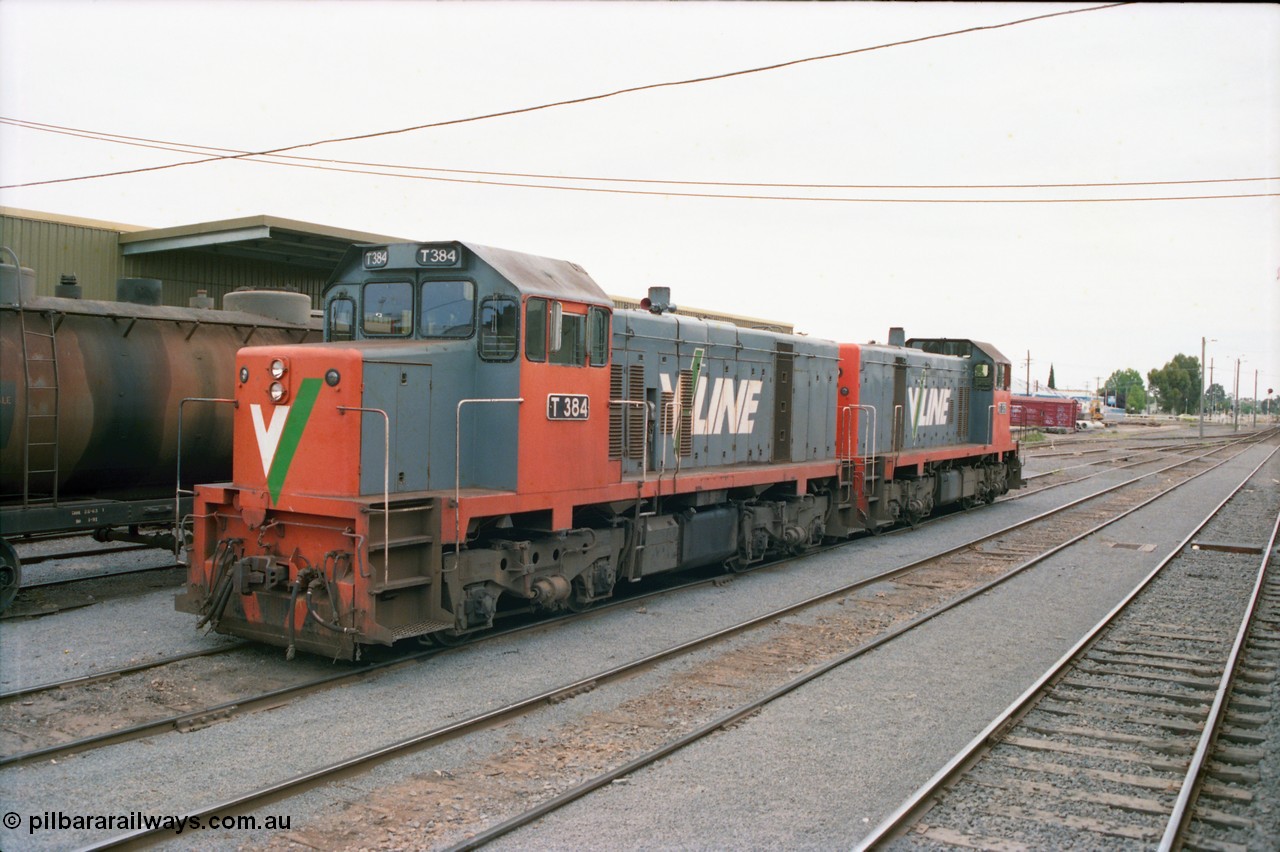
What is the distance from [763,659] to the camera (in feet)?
28.4

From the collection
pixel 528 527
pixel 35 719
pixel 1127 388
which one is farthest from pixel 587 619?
pixel 1127 388

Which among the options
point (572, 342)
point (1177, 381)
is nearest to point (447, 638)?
point (572, 342)

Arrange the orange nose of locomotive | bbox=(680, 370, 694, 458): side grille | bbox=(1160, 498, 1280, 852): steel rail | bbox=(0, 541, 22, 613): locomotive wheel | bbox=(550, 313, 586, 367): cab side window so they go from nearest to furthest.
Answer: bbox=(1160, 498, 1280, 852): steel rail, the orange nose of locomotive, bbox=(550, 313, 586, 367): cab side window, bbox=(0, 541, 22, 613): locomotive wheel, bbox=(680, 370, 694, 458): side grille

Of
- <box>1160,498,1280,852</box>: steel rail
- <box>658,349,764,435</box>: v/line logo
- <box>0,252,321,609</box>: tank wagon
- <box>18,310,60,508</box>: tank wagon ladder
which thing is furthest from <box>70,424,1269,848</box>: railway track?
<box>18,310,60,508</box>: tank wagon ladder

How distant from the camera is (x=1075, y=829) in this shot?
17.4 ft

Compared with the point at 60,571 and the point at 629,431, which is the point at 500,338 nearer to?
the point at 629,431

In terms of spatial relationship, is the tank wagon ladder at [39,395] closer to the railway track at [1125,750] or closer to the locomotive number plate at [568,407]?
the locomotive number plate at [568,407]

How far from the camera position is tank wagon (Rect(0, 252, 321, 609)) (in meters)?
9.45

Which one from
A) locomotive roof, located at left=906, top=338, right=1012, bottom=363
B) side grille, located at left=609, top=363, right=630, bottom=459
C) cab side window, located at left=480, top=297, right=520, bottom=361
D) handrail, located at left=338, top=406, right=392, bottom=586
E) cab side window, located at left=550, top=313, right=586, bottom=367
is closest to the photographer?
handrail, located at left=338, top=406, right=392, bottom=586

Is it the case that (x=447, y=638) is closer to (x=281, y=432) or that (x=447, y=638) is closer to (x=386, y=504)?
(x=386, y=504)

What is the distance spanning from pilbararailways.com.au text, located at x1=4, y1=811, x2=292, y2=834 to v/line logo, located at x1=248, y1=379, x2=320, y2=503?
3.09 metres

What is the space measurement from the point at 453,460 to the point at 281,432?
1.48 m

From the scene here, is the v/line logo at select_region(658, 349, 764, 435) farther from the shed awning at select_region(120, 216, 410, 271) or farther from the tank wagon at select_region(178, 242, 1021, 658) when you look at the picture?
the shed awning at select_region(120, 216, 410, 271)

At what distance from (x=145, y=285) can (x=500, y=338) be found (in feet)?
18.9
